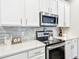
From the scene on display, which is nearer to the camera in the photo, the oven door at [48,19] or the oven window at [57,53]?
the oven window at [57,53]

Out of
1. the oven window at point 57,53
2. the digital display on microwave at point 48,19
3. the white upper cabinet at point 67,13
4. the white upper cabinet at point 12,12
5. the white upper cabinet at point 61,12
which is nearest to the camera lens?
the white upper cabinet at point 12,12

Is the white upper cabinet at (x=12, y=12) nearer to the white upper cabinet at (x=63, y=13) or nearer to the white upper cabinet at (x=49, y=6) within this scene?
the white upper cabinet at (x=49, y=6)

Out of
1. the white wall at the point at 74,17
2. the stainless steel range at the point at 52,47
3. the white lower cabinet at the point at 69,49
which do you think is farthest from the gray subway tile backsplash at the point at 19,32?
the white wall at the point at 74,17

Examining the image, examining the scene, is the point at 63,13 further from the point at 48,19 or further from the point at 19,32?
the point at 19,32

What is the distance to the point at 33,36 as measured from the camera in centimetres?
297

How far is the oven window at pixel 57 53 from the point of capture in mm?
2526

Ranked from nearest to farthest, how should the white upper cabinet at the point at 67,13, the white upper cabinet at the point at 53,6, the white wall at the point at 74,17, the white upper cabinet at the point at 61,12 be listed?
1. the white upper cabinet at the point at 53,6
2. the white upper cabinet at the point at 61,12
3. the white upper cabinet at the point at 67,13
4. the white wall at the point at 74,17

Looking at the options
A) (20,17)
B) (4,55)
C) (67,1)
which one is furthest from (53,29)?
(4,55)

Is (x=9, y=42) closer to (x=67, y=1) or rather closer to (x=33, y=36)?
(x=33, y=36)

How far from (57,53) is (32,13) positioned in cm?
127

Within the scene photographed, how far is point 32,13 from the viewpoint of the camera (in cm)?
245

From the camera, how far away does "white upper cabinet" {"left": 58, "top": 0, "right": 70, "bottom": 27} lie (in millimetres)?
3680

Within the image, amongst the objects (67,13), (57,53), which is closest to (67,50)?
(57,53)

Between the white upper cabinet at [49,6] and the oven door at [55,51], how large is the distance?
3.37ft
